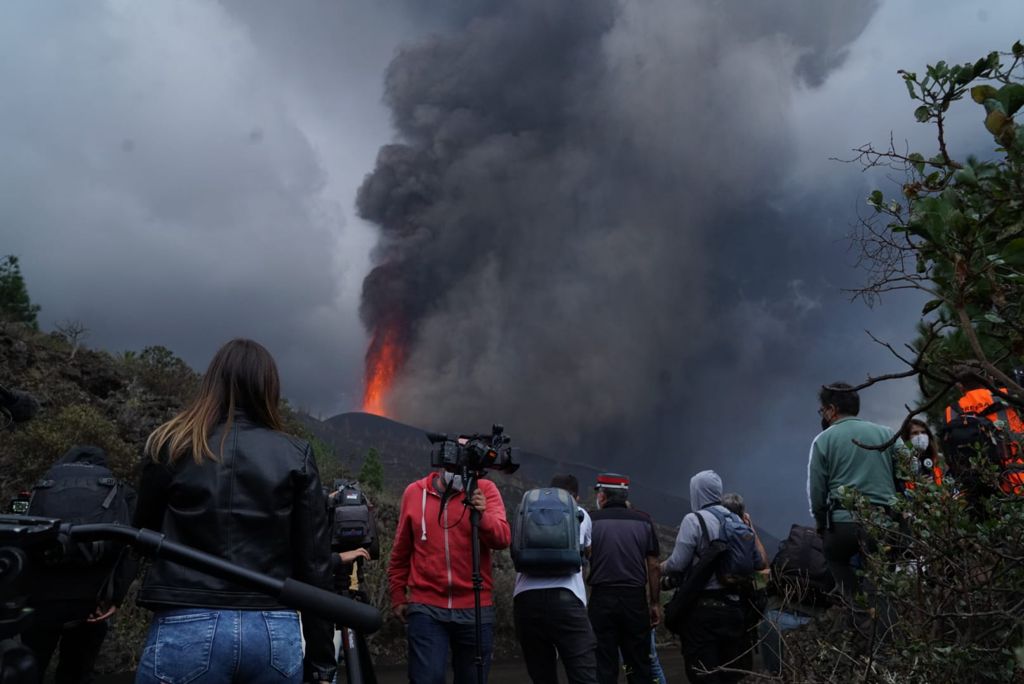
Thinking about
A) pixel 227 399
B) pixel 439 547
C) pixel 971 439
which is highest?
pixel 971 439

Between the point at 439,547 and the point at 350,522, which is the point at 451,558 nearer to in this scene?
the point at 439,547

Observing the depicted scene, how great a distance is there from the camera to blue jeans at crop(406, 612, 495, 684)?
5008mm

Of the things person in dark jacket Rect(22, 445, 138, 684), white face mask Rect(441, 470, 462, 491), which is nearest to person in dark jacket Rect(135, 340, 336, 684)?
person in dark jacket Rect(22, 445, 138, 684)

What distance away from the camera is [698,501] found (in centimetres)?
653

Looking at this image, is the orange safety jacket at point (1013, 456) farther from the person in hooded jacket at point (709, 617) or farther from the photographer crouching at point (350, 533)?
the photographer crouching at point (350, 533)

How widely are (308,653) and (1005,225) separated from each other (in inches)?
109

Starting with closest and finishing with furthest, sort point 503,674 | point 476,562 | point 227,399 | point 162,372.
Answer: point 227,399, point 476,562, point 503,674, point 162,372

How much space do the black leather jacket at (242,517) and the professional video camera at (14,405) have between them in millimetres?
811

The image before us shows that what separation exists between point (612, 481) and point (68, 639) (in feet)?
13.6

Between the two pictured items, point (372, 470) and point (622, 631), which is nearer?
point (622, 631)

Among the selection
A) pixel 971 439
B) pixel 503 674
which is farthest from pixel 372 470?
pixel 971 439

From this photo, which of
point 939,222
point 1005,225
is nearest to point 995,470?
point 1005,225

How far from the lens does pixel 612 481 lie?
7203 mm

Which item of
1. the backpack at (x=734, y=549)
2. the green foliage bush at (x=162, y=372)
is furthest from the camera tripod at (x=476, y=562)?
the green foliage bush at (x=162, y=372)
